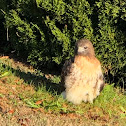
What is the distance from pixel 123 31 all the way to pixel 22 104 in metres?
3.69

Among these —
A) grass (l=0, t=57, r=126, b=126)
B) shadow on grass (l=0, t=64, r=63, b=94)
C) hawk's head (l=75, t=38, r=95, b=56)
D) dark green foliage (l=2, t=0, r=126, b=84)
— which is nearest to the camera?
grass (l=0, t=57, r=126, b=126)

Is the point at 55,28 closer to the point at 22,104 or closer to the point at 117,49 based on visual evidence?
the point at 117,49

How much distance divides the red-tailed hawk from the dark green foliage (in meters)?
2.25

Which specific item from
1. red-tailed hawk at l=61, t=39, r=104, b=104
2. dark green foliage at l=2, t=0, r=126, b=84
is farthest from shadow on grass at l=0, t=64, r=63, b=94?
dark green foliage at l=2, t=0, r=126, b=84

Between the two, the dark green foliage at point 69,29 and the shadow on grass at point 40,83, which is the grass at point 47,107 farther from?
the dark green foliage at point 69,29

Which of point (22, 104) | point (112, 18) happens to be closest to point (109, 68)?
point (112, 18)

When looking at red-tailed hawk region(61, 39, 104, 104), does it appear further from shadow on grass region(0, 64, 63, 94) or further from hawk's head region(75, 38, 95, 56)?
shadow on grass region(0, 64, 63, 94)

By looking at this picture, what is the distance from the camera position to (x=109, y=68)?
8.49 meters

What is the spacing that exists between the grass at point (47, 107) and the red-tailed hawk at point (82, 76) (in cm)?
18

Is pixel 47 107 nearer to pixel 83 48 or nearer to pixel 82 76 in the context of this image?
pixel 82 76

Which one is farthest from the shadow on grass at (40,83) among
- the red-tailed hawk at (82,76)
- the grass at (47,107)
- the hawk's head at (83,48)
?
the hawk's head at (83,48)

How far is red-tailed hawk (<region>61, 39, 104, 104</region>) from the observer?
5949 millimetres

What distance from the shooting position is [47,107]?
5.80 m

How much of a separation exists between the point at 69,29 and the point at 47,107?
132 inches
